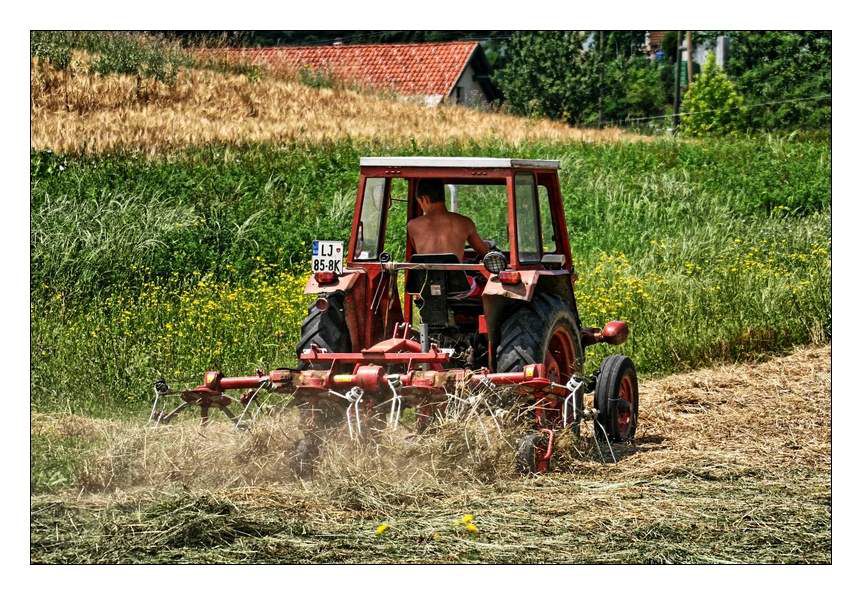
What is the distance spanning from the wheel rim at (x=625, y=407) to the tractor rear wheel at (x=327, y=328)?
78.2 inches

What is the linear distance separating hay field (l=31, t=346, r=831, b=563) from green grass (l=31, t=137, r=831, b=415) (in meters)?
2.29

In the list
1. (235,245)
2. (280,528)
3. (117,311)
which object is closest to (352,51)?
(235,245)

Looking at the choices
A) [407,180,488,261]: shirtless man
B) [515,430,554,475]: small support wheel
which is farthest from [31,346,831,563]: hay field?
[407,180,488,261]: shirtless man

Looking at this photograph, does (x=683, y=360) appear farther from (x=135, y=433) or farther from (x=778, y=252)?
(x=135, y=433)

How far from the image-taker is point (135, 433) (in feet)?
25.9

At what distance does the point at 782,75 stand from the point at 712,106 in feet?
13.0

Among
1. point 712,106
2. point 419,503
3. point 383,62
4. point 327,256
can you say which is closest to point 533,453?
point 419,503

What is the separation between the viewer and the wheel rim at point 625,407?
9070 millimetres

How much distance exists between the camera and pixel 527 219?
345 inches

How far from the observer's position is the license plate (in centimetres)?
832

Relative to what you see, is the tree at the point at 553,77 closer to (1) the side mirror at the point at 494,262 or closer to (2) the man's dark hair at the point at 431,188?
(2) the man's dark hair at the point at 431,188

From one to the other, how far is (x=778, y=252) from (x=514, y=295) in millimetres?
7747

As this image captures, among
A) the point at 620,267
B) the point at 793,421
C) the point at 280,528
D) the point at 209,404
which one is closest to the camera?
the point at 280,528
